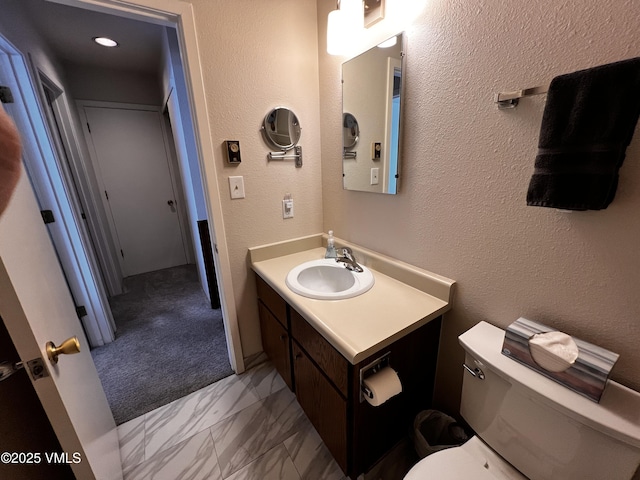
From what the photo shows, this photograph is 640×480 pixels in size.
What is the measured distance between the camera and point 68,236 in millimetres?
1851

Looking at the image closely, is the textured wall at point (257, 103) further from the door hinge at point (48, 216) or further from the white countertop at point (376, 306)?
the door hinge at point (48, 216)

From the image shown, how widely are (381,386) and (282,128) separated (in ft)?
4.43

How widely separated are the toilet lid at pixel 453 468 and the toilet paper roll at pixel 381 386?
0.67 ft

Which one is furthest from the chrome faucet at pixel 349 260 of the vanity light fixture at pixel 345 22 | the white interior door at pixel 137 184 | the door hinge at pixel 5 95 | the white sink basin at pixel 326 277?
the white interior door at pixel 137 184

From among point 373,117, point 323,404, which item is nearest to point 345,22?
point 373,117

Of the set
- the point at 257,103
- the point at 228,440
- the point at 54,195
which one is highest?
the point at 257,103

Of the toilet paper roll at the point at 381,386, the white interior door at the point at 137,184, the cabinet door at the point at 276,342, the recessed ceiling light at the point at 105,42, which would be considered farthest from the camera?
the white interior door at the point at 137,184

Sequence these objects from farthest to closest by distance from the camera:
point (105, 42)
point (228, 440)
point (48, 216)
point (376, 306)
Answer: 1. point (105, 42)
2. point (48, 216)
3. point (228, 440)
4. point (376, 306)

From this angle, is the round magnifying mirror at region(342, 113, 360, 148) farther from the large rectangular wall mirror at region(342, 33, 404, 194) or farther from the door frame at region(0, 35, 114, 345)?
the door frame at region(0, 35, 114, 345)

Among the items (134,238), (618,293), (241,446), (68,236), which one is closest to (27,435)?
(241,446)

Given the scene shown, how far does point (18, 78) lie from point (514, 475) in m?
3.01

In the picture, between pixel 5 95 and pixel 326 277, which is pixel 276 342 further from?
pixel 5 95

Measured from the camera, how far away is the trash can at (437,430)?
114 centimetres

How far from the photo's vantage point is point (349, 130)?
4.61 feet
